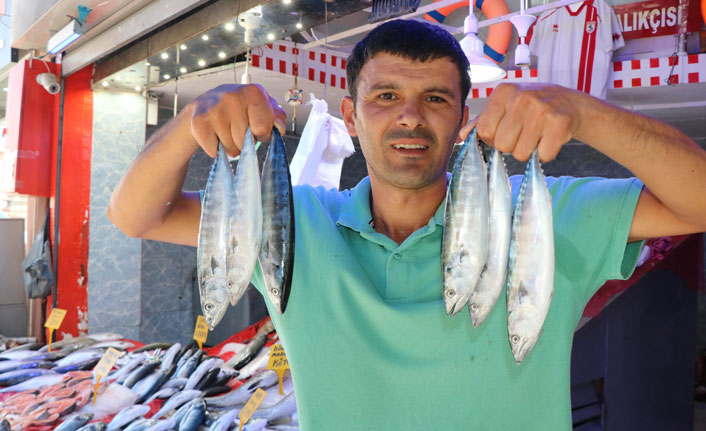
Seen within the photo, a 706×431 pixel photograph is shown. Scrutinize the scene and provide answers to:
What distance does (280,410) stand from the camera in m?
2.38

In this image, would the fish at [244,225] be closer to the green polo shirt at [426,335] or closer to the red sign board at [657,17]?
the green polo shirt at [426,335]

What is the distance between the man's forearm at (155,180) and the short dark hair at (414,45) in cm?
41

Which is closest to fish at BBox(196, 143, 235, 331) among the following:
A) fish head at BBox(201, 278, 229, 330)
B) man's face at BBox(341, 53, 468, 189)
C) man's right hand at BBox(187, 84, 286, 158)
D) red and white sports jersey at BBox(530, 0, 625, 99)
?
fish head at BBox(201, 278, 229, 330)

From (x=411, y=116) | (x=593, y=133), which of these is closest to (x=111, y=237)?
(x=411, y=116)

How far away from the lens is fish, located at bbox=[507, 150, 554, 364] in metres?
0.88

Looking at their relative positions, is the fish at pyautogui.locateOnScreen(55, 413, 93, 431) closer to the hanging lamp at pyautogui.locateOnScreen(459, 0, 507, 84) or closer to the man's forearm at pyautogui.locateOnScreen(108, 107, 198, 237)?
the man's forearm at pyautogui.locateOnScreen(108, 107, 198, 237)

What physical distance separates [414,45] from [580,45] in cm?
392

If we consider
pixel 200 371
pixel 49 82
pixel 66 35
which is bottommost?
pixel 200 371

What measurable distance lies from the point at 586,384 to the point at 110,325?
12.3ft

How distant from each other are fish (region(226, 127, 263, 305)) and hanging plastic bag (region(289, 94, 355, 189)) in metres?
1.79

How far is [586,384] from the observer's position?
103 inches

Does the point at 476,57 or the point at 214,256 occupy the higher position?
the point at 476,57

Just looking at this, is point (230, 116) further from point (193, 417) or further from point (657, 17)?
point (657, 17)

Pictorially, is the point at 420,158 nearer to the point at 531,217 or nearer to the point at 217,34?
the point at 531,217
